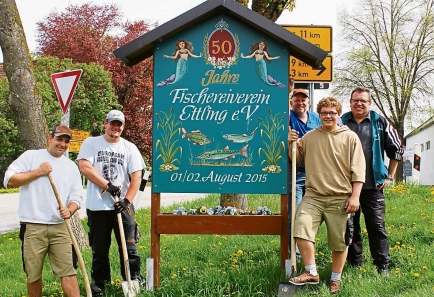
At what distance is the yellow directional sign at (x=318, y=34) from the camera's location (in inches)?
362

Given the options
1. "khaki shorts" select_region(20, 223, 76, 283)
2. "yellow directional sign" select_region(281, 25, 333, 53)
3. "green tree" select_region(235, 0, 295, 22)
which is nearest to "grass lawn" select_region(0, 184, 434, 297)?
"khaki shorts" select_region(20, 223, 76, 283)

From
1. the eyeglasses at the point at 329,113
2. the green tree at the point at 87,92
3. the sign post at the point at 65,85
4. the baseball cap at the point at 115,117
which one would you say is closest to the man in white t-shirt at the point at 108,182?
the baseball cap at the point at 115,117

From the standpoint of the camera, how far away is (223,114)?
5.95m

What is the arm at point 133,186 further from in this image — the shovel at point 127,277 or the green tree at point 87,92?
the green tree at point 87,92

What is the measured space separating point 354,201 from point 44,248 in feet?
9.41

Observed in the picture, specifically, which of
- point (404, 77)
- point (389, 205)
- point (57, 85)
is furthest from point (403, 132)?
point (57, 85)

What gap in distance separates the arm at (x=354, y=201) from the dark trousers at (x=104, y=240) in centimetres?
219

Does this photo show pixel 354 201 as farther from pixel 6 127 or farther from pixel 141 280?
pixel 6 127

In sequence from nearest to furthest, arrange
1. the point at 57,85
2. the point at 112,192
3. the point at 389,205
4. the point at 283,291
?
the point at 283,291, the point at 112,192, the point at 57,85, the point at 389,205

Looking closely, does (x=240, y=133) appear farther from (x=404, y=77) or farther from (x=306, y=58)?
(x=404, y=77)

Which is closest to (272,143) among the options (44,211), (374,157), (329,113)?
(329,113)

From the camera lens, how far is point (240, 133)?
19.5 feet

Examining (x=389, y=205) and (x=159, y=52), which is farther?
(x=389, y=205)

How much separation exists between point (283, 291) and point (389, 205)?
5.80 metres
